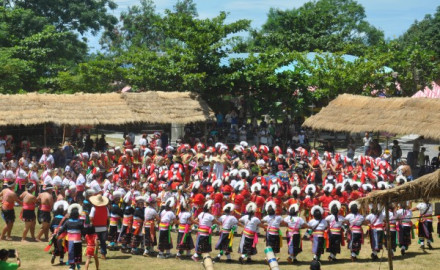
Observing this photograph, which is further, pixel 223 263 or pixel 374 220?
pixel 374 220

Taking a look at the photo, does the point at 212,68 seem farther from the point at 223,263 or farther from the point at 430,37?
the point at 430,37

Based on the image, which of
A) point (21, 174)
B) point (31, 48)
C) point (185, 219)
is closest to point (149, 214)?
point (185, 219)

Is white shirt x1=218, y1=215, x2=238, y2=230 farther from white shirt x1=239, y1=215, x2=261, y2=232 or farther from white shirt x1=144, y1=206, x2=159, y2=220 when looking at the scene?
white shirt x1=144, y1=206, x2=159, y2=220

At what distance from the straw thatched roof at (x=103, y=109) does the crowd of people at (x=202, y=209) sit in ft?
15.8

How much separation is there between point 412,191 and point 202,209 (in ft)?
24.4

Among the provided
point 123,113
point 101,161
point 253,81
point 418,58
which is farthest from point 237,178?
point 418,58

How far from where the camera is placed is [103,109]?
95.2 feet

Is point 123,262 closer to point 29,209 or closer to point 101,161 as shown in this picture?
point 29,209

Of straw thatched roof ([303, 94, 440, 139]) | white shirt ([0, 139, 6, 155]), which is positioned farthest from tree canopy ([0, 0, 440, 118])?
white shirt ([0, 139, 6, 155])

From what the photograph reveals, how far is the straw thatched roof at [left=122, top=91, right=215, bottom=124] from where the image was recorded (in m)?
29.6

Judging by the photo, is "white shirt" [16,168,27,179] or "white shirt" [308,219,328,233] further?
"white shirt" [16,168,27,179]

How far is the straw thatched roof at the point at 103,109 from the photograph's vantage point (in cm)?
2716

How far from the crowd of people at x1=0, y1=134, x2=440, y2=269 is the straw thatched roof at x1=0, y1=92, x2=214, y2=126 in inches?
190

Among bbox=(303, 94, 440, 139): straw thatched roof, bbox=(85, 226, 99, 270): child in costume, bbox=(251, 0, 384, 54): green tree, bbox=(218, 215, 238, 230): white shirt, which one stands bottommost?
bbox=(85, 226, 99, 270): child in costume
